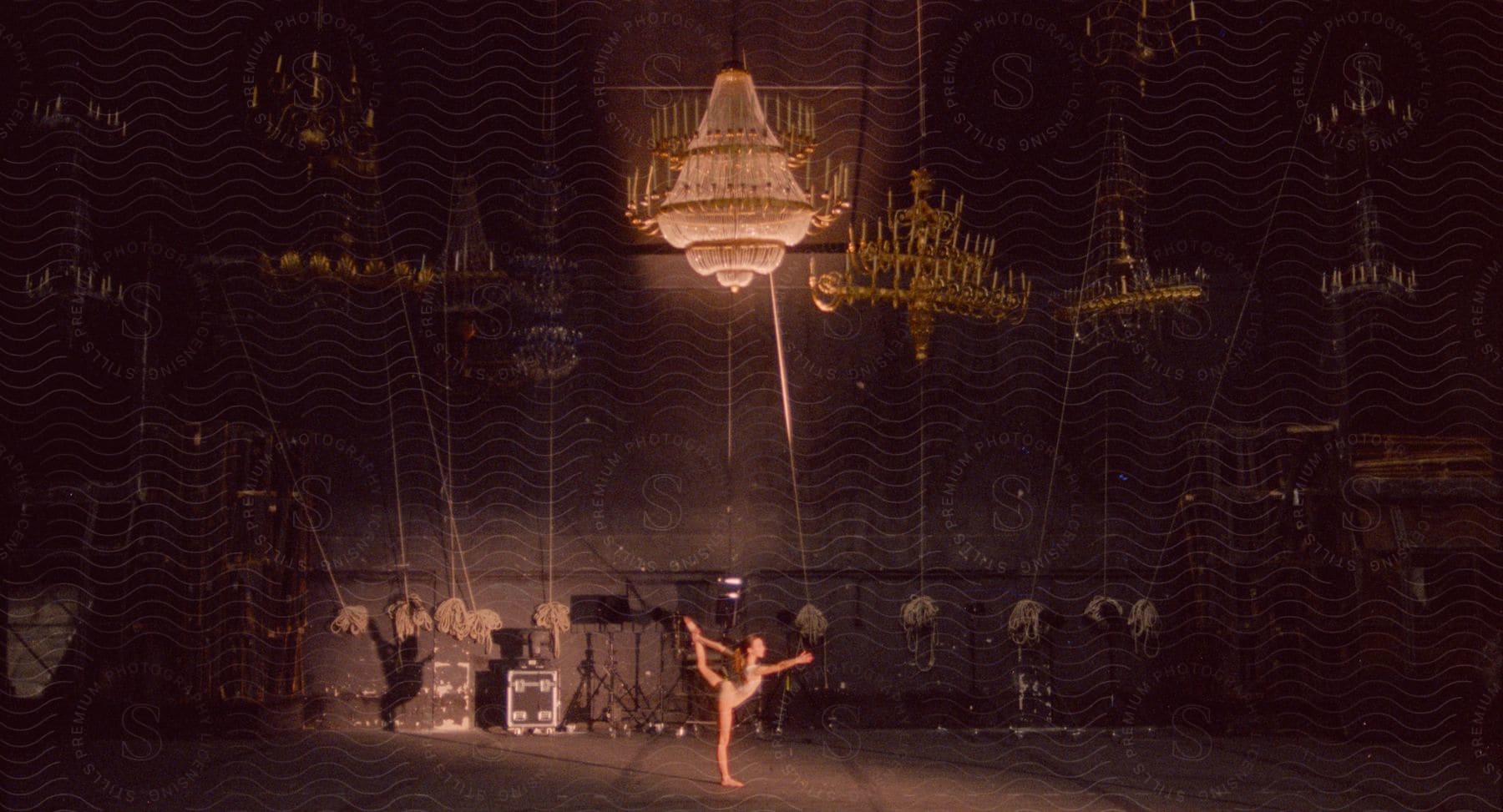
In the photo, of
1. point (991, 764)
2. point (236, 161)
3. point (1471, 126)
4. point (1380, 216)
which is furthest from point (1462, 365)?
point (236, 161)

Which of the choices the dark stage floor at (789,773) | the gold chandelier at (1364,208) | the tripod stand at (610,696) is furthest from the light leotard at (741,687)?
the gold chandelier at (1364,208)

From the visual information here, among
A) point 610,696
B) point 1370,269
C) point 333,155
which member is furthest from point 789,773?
point 1370,269

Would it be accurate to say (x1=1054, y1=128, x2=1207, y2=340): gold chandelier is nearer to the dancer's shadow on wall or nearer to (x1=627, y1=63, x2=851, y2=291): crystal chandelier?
(x1=627, y1=63, x2=851, y2=291): crystal chandelier

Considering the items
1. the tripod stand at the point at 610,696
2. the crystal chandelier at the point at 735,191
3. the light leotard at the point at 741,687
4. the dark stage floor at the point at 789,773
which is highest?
the crystal chandelier at the point at 735,191

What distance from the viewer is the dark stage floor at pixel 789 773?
1026cm

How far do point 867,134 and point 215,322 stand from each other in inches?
263

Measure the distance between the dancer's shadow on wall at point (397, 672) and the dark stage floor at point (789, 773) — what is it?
0.57 metres

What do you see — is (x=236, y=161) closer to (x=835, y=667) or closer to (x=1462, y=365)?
(x=835, y=667)

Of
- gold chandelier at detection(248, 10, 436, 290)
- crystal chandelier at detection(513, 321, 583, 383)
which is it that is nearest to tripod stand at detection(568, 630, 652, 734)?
crystal chandelier at detection(513, 321, 583, 383)

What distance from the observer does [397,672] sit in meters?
A: 14.6

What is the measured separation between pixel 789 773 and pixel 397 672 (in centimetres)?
468

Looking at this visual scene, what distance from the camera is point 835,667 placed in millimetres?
14930

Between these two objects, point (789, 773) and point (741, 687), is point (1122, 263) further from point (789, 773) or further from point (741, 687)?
point (789, 773)

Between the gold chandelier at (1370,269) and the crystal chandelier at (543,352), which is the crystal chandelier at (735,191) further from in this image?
the gold chandelier at (1370,269)
